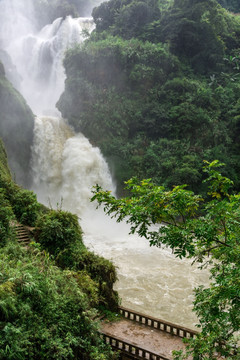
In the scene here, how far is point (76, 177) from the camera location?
69.7 ft

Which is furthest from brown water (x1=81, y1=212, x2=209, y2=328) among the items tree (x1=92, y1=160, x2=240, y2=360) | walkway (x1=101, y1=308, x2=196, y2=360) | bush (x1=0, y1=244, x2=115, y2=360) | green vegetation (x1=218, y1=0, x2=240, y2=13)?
green vegetation (x1=218, y1=0, x2=240, y2=13)

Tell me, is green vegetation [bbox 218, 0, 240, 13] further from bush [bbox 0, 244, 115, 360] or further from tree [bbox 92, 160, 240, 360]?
tree [bbox 92, 160, 240, 360]

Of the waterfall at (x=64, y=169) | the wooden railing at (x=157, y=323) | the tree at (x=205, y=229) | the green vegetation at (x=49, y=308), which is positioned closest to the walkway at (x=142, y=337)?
the wooden railing at (x=157, y=323)

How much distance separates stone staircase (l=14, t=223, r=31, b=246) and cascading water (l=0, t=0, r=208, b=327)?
5.48 ft

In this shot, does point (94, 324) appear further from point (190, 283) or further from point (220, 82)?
point (220, 82)

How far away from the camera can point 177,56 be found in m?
28.6

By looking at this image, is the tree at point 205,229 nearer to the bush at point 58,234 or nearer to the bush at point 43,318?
the bush at point 43,318

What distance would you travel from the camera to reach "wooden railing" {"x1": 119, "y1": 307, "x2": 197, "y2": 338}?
6.59 metres

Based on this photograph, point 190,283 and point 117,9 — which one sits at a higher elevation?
point 117,9

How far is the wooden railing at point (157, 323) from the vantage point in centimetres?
659

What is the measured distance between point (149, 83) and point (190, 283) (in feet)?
64.1

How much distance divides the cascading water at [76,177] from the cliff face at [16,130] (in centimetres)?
72

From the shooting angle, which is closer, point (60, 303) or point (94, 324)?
point (60, 303)

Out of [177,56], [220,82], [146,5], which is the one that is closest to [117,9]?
[146,5]
